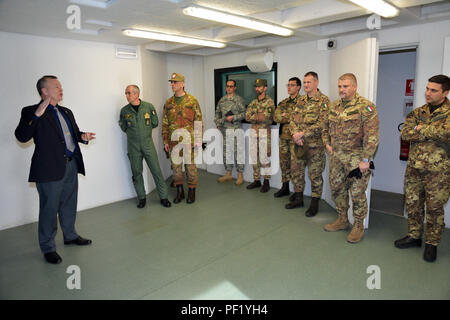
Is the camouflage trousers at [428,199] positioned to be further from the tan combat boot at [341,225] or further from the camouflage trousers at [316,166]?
the camouflage trousers at [316,166]

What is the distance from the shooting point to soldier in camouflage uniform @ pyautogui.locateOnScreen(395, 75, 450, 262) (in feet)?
9.22

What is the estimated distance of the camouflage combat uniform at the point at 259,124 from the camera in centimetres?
505

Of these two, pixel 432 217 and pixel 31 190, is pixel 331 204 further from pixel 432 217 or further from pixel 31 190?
pixel 31 190

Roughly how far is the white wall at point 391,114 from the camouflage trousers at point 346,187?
1996 millimetres

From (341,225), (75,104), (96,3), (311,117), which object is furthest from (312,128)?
(75,104)

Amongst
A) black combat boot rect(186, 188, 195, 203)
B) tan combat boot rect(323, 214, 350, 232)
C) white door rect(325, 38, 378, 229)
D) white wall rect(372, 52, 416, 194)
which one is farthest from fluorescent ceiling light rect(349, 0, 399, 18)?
black combat boot rect(186, 188, 195, 203)

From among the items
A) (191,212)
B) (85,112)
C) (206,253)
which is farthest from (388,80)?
(85,112)

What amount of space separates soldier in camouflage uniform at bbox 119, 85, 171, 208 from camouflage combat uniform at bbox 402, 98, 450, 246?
3.07m

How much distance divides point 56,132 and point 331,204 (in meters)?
3.54

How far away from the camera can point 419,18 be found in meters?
3.47

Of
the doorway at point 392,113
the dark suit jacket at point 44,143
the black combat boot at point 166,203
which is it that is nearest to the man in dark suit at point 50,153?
the dark suit jacket at point 44,143

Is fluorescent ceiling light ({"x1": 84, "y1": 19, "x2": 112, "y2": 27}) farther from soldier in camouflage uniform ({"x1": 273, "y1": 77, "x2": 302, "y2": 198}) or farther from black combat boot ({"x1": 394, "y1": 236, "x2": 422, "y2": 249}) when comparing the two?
black combat boot ({"x1": 394, "y1": 236, "x2": 422, "y2": 249})

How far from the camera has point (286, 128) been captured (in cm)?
466
